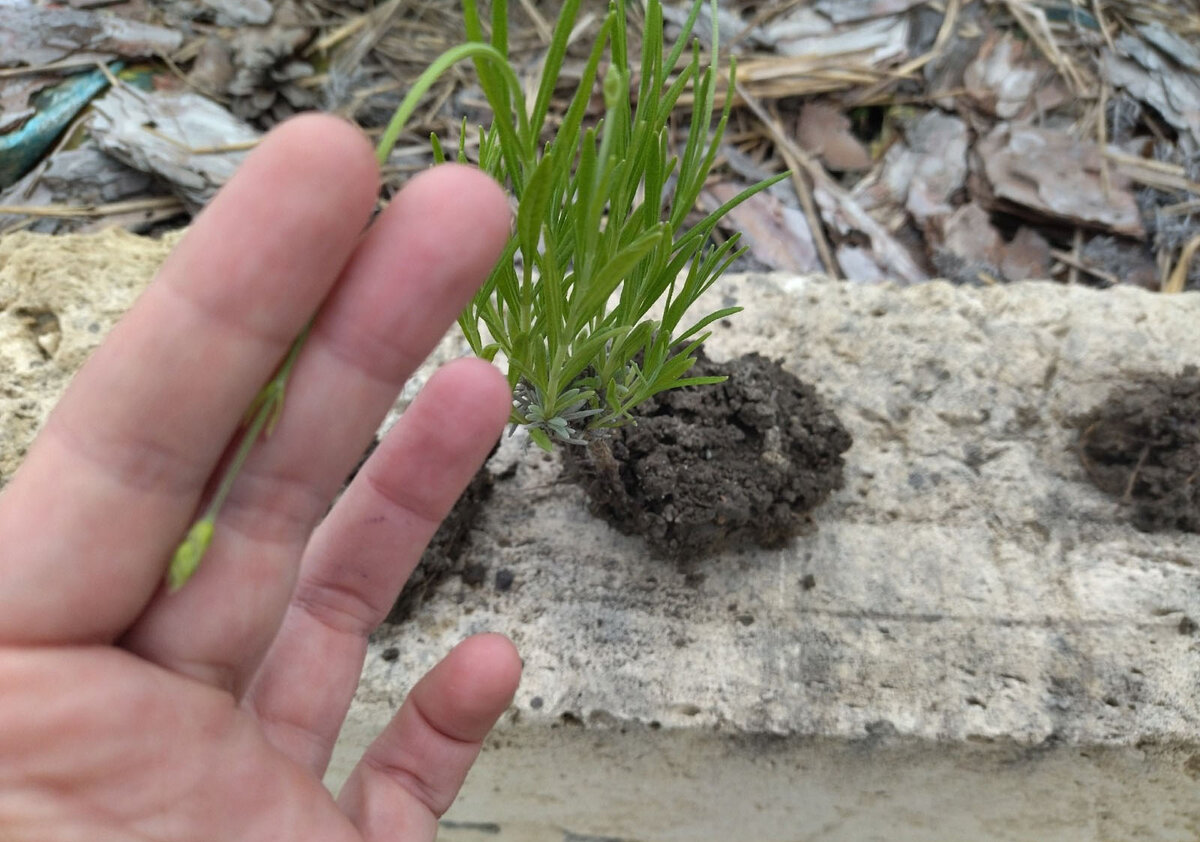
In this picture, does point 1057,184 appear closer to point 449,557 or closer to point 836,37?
point 836,37

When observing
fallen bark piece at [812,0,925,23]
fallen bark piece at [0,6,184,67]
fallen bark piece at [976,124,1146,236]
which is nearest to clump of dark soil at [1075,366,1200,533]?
fallen bark piece at [976,124,1146,236]

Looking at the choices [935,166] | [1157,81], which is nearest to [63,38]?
[935,166]

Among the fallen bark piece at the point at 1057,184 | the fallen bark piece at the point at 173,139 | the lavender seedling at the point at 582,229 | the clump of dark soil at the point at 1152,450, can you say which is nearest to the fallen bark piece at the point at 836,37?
the fallen bark piece at the point at 1057,184

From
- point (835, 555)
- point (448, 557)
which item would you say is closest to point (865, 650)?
point (835, 555)

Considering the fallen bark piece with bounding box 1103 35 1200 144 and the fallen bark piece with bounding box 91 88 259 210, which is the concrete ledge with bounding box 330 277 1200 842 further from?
the fallen bark piece with bounding box 91 88 259 210

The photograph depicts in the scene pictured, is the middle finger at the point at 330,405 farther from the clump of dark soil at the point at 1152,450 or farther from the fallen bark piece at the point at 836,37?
the fallen bark piece at the point at 836,37

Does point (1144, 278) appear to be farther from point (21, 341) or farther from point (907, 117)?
point (21, 341)

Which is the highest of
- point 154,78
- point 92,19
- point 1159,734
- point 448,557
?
point 92,19

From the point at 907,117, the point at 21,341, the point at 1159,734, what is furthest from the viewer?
the point at 907,117
